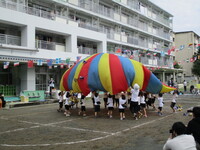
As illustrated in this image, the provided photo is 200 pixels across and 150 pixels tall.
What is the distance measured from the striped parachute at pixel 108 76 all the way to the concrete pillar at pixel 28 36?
8.51 metres

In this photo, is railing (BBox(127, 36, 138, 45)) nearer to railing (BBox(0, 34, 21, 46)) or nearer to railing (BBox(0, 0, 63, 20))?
railing (BBox(0, 0, 63, 20))

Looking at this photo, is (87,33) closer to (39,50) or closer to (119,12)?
(39,50)

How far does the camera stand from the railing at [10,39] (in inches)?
737

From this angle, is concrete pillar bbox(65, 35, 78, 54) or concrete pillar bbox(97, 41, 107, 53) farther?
concrete pillar bbox(97, 41, 107, 53)

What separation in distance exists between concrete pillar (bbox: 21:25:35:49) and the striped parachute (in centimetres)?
851

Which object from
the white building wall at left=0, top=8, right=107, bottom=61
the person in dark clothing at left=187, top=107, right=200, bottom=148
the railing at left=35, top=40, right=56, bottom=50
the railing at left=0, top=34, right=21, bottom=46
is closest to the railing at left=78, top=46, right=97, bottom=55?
the white building wall at left=0, top=8, right=107, bottom=61

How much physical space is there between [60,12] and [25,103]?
11785mm

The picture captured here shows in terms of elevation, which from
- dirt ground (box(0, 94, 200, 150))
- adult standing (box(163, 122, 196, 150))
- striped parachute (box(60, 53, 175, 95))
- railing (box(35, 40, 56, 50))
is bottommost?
dirt ground (box(0, 94, 200, 150))

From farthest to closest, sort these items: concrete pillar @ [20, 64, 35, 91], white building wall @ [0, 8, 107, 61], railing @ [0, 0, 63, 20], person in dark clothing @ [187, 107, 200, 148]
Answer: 1. concrete pillar @ [20, 64, 35, 91]
2. railing @ [0, 0, 63, 20]
3. white building wall @ [0, 8, 107, 61]
4. person in dark clothing @ [187, 107, 200, 148]

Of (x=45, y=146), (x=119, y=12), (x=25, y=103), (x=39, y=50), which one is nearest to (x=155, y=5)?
(x=119, y=12)

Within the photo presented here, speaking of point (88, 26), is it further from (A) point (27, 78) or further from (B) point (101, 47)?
(A) point (27, 78)

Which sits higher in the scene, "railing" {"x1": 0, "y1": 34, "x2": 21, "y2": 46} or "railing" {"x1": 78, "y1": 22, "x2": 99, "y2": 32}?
"railing" {"x1": 78, "y1": 22, "x2": 99, "y2": 32}

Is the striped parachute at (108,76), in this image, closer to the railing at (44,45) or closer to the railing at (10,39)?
the railing at (10,39)

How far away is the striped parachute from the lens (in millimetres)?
11297
